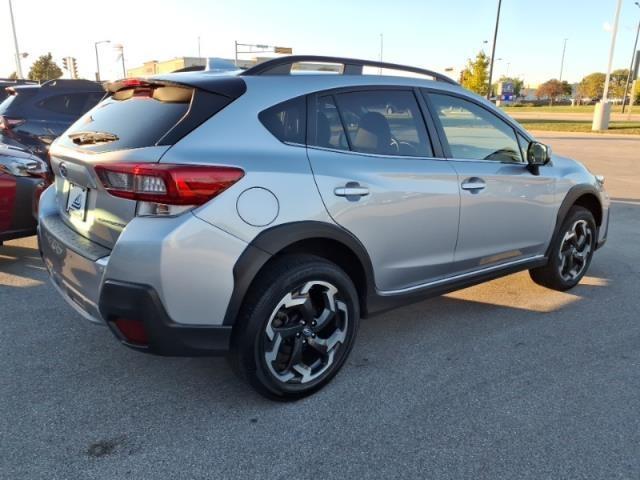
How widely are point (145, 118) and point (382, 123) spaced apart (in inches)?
52.9

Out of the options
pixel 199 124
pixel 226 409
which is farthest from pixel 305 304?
pixel 199 124

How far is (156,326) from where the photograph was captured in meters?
2.33

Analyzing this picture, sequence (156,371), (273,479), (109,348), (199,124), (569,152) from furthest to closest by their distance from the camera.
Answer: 1. (569,152)
2. (109,348)
3. (156,371)
4. (199,124)
5. (273,479)

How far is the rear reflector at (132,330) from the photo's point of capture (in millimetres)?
2355

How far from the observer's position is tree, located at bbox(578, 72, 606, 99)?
8928 cm

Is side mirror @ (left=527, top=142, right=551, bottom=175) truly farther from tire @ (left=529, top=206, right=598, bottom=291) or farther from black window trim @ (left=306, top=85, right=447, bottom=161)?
black window trim @ (left=306, top=85, right=447, bottom=161)

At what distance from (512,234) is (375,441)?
6.58 feet

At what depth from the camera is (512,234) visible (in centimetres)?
381

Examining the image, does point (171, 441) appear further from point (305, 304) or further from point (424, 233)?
point (424, 233)

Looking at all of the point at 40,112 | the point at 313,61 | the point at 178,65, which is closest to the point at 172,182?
the point at 313,61

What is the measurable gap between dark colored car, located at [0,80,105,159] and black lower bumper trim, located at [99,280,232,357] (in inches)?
235

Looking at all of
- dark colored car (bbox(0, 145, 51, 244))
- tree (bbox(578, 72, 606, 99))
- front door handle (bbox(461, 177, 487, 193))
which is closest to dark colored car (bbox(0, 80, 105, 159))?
dark colored car (bbox(0, 145, 51, 244))

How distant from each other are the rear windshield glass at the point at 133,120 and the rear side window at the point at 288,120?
39 centimetres

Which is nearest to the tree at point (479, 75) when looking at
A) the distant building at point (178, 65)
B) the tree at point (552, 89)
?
the distant building at point (178, 65)
